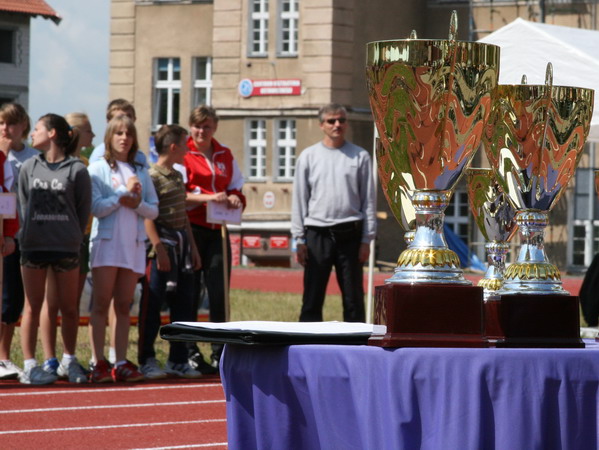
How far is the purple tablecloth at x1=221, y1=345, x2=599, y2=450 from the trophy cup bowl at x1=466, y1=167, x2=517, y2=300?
3.66 ft

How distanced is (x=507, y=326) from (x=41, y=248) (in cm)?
615

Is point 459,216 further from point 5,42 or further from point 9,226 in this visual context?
point 9,226

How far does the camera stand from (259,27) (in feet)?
145

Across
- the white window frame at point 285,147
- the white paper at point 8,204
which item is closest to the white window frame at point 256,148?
the white window frame at point 285,147

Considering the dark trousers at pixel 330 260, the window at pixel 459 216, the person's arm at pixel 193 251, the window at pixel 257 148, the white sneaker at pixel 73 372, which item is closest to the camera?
the white sneaker at pixel 73 372

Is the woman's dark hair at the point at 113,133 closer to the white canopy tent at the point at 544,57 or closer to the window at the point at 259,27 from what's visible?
the white canopy tent at the point at 544,57

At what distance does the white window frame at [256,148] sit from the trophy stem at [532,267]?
40056 millimetres

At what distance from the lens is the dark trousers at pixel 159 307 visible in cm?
1084

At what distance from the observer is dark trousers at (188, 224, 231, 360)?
11180 millimetres

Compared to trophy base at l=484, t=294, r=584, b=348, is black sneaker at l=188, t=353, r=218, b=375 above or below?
below

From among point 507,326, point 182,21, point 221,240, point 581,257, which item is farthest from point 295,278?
point 507,326

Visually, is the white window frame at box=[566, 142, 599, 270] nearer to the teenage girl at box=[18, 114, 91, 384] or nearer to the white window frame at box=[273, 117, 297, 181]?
the white window frame at box=[273, 117, 297, 181]

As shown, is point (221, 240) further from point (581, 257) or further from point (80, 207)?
point (581, 257)

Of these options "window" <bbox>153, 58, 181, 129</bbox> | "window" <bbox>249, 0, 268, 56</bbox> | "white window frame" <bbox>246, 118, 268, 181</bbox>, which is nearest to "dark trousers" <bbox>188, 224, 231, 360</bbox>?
"window" <bbox>249, 0, 268, 56</bbox>
